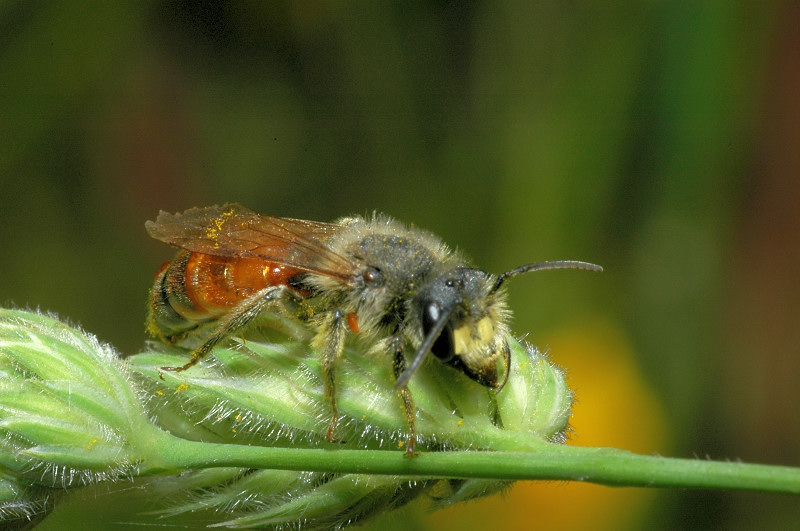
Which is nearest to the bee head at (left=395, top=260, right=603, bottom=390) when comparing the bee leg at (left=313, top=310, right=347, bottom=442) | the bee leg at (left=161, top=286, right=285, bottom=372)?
the bee leg at (left=313, top=310, right=347, bottom=442)

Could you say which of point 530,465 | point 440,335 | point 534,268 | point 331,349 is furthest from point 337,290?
point 530,465

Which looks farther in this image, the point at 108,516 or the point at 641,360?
the point at 641,360

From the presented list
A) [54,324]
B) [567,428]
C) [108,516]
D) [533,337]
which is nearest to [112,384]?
[54,324]

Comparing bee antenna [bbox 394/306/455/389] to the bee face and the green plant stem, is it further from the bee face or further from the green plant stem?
the green plant stem

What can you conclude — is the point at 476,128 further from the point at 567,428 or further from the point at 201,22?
the point at 567,428

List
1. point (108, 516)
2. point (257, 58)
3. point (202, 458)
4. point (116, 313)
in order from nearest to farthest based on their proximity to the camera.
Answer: point (202, 458) → point (108, 516) → point (116, 313) → point (257, 58)

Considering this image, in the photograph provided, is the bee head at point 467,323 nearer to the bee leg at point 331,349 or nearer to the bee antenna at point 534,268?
the bee antenna at point 534,268

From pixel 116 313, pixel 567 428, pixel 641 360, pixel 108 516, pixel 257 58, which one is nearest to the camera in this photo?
pixel 567 428
